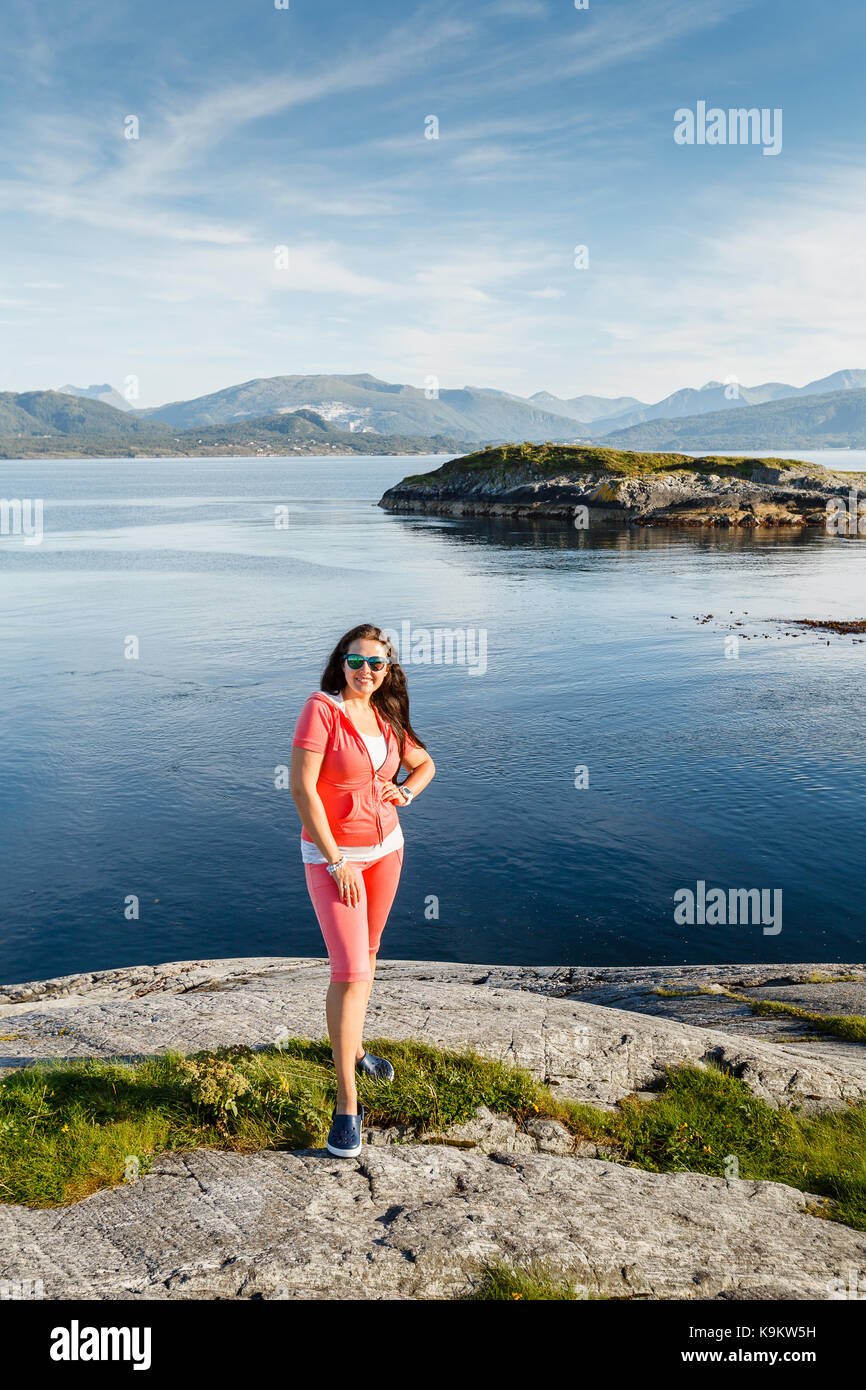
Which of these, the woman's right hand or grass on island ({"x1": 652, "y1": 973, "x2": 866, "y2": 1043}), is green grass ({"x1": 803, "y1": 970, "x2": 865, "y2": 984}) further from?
the woman's right hand

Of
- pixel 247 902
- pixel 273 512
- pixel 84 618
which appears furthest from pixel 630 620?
pixel 273 512

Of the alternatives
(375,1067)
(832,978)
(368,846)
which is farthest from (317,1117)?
(832,978)

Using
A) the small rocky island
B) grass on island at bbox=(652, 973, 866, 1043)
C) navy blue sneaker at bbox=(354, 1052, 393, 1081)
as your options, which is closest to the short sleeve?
navy blue sneaker at bbox=(354, 1052, 393, 1081)

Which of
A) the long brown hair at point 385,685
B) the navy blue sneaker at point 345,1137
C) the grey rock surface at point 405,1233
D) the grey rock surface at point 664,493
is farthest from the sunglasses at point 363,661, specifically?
the grey rock surface at point 664,493

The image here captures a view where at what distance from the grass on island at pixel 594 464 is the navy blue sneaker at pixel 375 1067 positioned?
129568 millimetres

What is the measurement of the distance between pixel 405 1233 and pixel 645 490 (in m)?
126

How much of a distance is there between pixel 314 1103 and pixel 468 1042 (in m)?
2.17

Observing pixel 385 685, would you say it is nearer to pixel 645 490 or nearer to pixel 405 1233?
pixel 405 1233

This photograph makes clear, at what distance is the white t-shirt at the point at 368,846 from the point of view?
7188 millimetres

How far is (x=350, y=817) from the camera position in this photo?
24.0 ft

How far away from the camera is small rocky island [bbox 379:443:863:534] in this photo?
119188 millimetres

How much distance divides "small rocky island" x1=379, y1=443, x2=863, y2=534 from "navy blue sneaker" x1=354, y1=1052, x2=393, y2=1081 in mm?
118050

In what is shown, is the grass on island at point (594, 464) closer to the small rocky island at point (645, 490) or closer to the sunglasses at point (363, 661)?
the small rocky island at point (645, 490)
